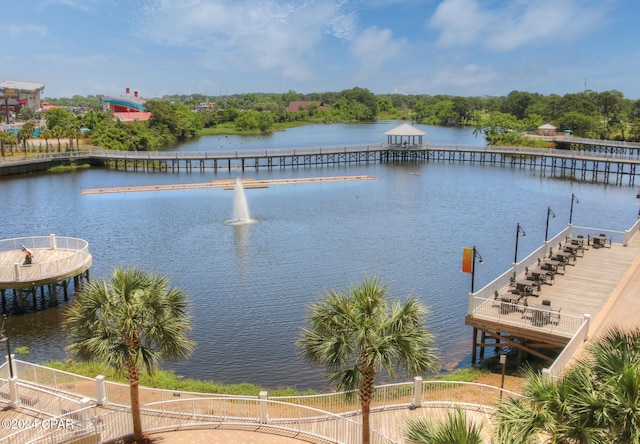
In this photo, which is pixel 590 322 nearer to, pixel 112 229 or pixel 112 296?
pixel 112 296

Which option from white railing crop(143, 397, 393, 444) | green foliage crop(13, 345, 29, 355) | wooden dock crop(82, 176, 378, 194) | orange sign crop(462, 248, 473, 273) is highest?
orange sign crop(462, 248, 473, 273)

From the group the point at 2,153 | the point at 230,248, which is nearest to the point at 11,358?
the point at 230,248

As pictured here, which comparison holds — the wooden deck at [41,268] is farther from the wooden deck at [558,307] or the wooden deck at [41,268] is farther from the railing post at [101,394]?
the wooden deck at [558,307]

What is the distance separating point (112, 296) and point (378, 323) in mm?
5738

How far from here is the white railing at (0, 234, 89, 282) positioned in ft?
83.2

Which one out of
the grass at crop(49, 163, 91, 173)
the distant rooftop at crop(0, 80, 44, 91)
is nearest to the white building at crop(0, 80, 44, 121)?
the distant rooftop at crop(0, 80, 44, 91)

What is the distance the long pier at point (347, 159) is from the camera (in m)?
65.8

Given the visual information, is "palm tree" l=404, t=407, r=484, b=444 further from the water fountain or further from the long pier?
the long pier

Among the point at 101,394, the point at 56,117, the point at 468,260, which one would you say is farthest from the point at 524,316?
the point at 56,117

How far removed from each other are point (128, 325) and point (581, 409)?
8.66m

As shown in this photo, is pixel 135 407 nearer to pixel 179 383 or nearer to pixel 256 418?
pixel 256 418

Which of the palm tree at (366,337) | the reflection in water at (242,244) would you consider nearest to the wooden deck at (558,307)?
the palm tree at (366,337)

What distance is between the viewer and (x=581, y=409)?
858cm

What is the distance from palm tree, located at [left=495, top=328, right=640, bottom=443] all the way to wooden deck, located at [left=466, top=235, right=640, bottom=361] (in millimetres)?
9990
